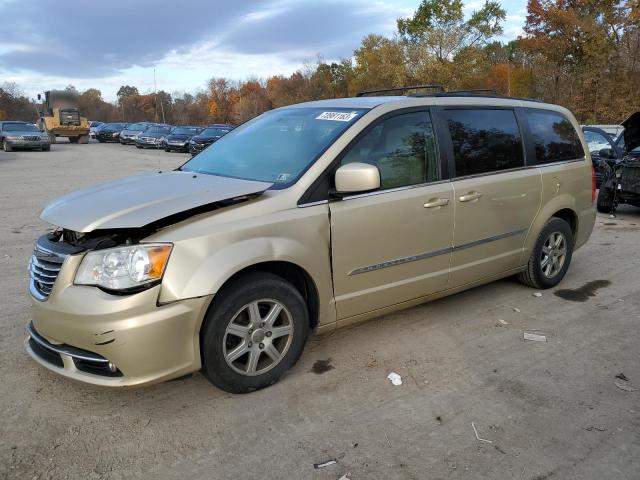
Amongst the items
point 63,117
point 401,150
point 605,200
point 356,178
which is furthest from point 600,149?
point 63,117

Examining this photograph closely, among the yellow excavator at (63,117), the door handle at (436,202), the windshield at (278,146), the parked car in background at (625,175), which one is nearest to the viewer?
the windshield at (278,146)

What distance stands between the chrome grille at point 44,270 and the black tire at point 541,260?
405 cm

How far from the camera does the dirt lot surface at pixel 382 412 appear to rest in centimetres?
262

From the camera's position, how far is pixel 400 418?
9.93ft

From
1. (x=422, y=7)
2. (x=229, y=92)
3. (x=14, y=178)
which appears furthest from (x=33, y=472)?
(x=229, y=92)

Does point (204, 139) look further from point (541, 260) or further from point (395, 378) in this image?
point (395, 378)

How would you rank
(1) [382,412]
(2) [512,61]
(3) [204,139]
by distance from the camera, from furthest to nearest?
1. (2) [512,61]
2. (3) [204,139]
3. (1) [382,412]

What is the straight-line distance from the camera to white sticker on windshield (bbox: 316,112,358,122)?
375cm

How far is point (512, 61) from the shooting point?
58281mm

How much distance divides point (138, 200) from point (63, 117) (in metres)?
39.1

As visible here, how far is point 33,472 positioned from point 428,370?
2.38 metres

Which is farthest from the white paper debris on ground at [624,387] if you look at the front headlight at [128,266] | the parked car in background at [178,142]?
the parked car in background at [178,142]

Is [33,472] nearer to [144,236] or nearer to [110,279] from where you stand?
[110,279]

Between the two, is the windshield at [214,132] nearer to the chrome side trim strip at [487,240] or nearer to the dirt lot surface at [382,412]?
the dirt lot surface at [382,412]
